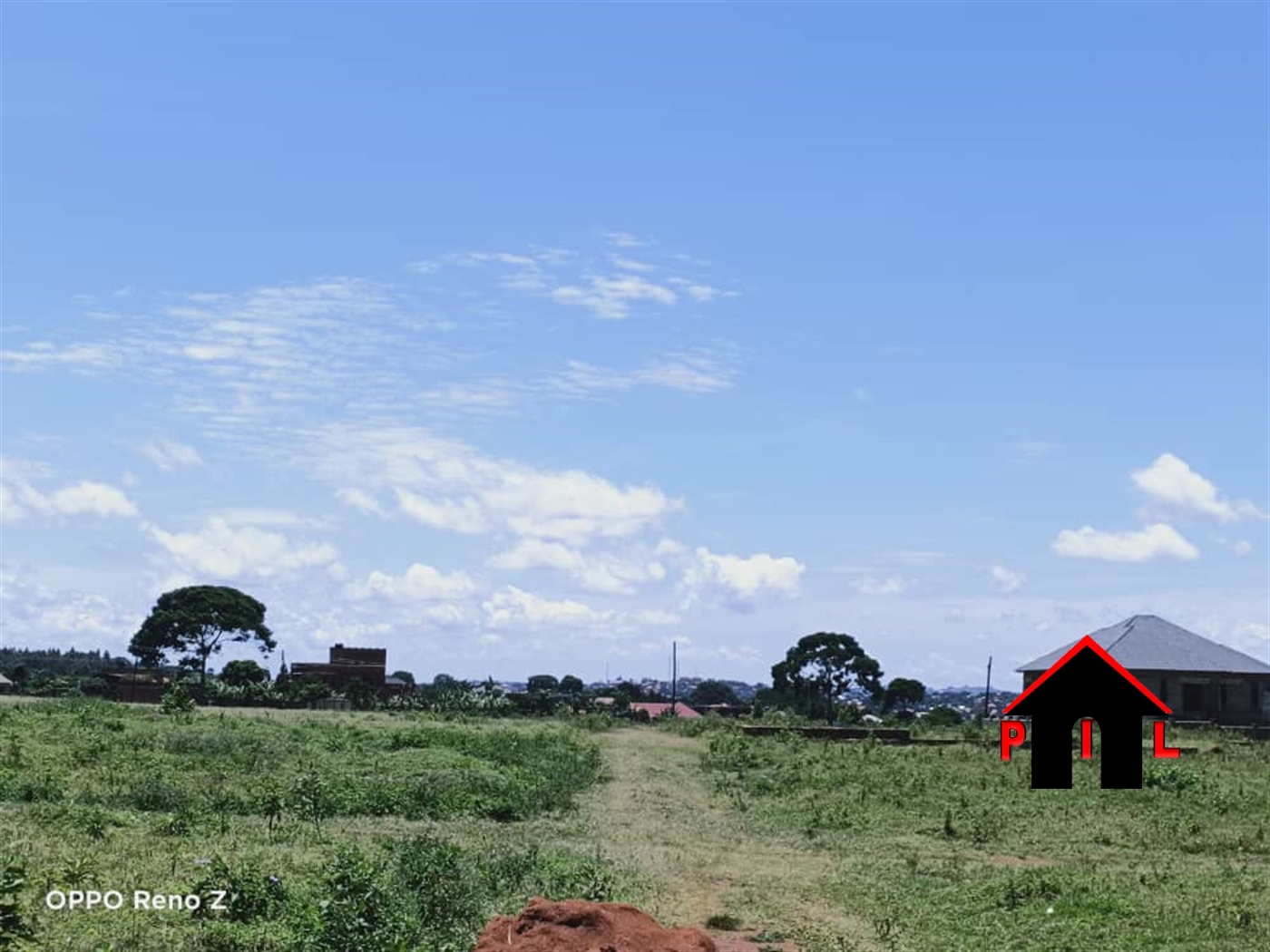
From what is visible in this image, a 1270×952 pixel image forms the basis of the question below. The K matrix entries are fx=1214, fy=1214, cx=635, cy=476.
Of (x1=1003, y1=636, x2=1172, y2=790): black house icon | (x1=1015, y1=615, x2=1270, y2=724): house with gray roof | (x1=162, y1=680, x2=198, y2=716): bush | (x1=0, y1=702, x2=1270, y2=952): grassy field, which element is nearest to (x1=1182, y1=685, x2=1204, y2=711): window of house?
(x1=1015, y1=615, x2=1270, y2=724): house with gray roof

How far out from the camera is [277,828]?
19.1 m

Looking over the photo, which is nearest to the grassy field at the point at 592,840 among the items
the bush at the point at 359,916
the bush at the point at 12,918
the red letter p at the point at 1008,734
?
the bush at the point at 359,916

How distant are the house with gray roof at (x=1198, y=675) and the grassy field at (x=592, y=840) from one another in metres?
21.6

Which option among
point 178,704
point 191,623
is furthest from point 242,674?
point 178,704

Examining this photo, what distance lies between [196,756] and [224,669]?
55.0m

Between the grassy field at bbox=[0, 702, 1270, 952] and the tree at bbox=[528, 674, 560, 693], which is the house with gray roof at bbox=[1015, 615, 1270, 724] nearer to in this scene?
the grassy field at bbox=[0, 702, 1270, 952]

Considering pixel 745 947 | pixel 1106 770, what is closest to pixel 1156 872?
pixel 1106 770

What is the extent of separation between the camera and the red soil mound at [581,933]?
11.0 m

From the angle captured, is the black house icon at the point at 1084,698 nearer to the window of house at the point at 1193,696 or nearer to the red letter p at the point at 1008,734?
the red letter p at the point at 1008,734

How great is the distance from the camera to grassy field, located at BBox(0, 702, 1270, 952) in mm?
13156

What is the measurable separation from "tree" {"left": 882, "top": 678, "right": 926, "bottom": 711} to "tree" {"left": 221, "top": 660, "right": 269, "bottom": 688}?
4105cm

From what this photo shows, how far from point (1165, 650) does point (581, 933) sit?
182 feet

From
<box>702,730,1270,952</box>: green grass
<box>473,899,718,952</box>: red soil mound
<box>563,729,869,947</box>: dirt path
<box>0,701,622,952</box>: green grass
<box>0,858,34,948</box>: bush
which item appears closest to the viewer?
<box>0,858,34,948</box>: bush

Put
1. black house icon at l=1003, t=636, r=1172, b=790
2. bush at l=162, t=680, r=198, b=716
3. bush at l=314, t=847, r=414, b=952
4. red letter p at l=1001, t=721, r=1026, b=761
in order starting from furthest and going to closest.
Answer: bush at l=162, t=680, r=198, b=716 → red letter p at l=1001, t=721, r=1026, b=761 → black house icon at l=1003, t=636, r=1172, b=790 → bush at l=314, t=847, r=414, b=952
